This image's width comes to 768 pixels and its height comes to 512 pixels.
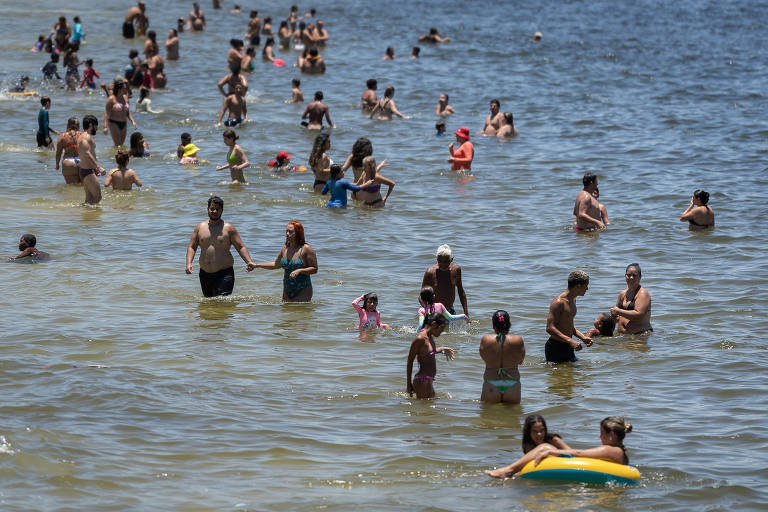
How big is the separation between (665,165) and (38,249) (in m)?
14.8

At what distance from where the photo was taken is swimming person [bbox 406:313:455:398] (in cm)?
1156

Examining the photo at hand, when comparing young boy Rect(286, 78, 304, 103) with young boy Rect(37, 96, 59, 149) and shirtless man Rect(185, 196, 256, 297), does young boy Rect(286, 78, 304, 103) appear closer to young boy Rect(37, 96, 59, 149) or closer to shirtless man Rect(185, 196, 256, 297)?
young boy Rect(37, 96, 59, 149)

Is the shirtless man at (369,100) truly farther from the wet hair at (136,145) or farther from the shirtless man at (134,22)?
the shirtless man at (134,22)

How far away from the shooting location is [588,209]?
19703 millimetres

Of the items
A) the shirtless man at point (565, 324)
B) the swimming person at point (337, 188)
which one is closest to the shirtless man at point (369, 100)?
the swimming person at point (337, 188)

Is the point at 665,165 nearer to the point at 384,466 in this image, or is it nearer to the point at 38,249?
the point at 38,249

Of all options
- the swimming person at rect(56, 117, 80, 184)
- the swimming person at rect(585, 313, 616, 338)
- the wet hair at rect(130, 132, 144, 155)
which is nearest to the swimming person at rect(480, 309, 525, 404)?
the swimming person at rect(585, 313, 616, 338)

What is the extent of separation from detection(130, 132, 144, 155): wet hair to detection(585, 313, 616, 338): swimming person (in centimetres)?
1278

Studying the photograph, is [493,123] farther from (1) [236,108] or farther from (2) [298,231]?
(2) [298,231]

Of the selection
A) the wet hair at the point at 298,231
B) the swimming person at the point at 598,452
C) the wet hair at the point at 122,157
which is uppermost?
the wet hair at the point at 122,157

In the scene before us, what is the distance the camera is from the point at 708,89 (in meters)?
36.6

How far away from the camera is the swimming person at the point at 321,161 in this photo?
69.2 ft

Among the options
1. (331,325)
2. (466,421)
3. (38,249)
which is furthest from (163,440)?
(38,249)

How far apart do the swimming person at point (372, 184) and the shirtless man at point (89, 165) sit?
16.1 ft
